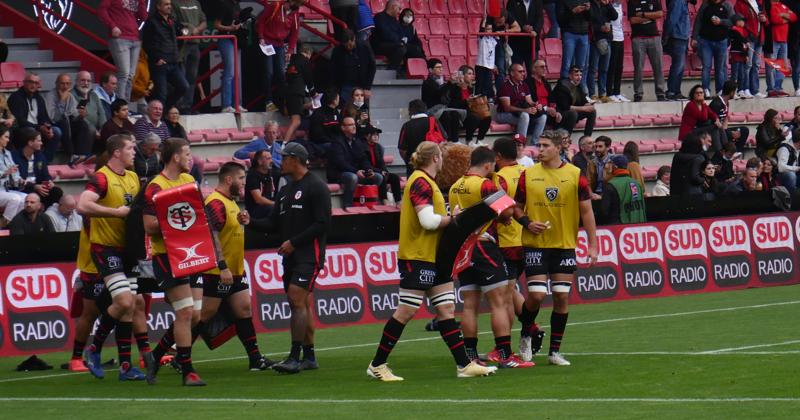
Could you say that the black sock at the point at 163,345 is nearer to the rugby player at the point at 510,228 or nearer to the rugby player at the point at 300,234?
the rugby player at the point at 300,234

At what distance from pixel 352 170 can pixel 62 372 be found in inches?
342

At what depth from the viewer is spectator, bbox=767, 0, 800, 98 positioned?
103 feet

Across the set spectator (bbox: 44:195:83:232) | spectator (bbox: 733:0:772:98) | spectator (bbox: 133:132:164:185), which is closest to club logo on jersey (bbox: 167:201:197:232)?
spectator (bbox: 133:132:164:185)

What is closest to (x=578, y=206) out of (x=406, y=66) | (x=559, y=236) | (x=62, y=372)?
(x=559, y=236)

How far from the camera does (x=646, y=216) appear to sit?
73.2 ft

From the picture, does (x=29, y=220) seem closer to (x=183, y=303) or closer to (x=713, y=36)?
(x=183, y=303)

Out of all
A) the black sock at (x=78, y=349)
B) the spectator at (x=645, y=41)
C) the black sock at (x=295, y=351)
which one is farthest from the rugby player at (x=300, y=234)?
the spectator at (x=645, y=41)

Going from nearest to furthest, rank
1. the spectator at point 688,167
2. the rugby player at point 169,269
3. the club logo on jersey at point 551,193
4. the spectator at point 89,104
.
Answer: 1. the rugby player at point 169,269
2. the club logo on jersey at point 551,193
3. the spectator at point 89,104
4. the spectator at point 688,167

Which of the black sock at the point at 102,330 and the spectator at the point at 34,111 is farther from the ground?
the spectator at the point at 34,111

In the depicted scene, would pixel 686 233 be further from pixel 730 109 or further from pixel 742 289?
pixel 730 109

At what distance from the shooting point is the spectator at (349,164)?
22688 mm

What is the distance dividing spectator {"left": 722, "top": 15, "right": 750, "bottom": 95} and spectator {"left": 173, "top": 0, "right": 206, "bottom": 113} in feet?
34.9

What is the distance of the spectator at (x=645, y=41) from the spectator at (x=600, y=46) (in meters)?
0.67

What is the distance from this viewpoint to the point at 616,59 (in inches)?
1137
